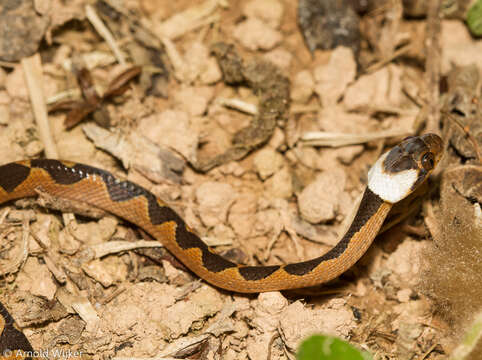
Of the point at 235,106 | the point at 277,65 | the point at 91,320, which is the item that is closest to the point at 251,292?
the point at 91,320

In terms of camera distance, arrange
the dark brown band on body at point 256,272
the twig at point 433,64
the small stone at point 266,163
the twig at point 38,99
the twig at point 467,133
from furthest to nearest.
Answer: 1. the twig at point 433,64
2. the small stone at point 266,163
3. the twig at point 38,99
4. the twig at point 467,133
5. the dark brown band on body at point 256,272

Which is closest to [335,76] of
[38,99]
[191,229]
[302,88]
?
[302,88]

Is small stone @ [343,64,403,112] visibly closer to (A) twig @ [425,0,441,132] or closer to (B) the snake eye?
(A) twig @ [425,0,441,132]

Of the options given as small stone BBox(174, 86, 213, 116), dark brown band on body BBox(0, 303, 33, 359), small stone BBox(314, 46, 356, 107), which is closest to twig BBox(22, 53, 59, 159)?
small stone BBox(174, 86, 213, 116)

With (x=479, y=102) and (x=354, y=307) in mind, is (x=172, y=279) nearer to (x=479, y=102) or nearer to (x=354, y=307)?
(x=354, y=307)

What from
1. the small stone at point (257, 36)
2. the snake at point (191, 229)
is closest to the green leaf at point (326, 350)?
the snake at point (191, 229)

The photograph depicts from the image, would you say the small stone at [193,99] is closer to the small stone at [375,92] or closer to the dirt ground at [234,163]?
the dirt ground at [234,163]
